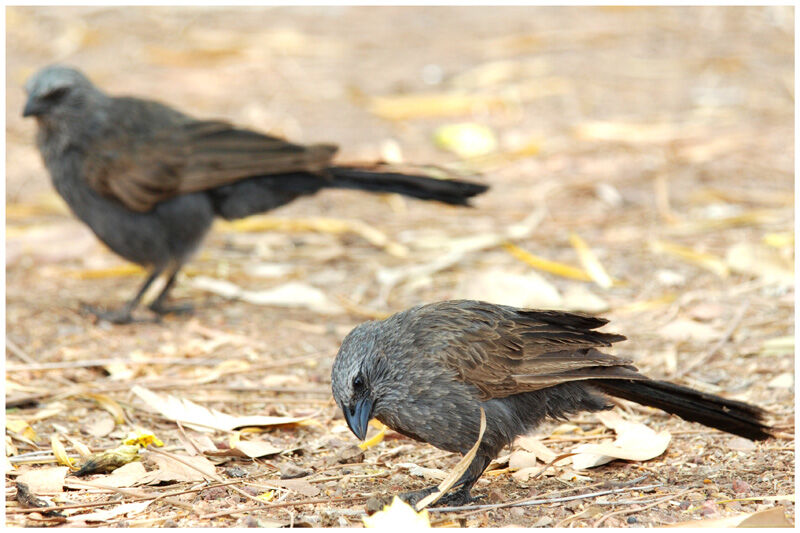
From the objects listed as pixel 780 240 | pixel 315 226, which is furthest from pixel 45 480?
pixel 780 240

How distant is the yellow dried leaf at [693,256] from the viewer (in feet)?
18.3

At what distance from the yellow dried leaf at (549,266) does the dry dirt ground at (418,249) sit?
25 mm

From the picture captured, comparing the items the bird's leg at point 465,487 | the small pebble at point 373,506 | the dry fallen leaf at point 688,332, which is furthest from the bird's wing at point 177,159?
the small pebble at point 373,506

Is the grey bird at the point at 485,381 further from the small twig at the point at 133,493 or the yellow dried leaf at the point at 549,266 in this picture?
the yellow dried leaf at the point at 549,266

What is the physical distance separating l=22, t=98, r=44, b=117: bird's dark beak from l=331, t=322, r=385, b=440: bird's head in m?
3.04

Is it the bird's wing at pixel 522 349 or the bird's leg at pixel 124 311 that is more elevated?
the bird's wing at pixel 522 349

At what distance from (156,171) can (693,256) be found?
10.4ft

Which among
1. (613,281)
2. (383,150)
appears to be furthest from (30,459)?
(383,150)

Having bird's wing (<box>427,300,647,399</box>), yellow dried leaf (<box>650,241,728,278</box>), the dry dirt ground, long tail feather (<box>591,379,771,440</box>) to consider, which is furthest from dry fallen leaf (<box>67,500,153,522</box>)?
yellow dried leaf (<box>650,241,728,278</box>)

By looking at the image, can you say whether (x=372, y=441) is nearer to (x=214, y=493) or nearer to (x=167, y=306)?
(x=214, y=493)

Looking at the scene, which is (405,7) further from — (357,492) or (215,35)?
(357,492)

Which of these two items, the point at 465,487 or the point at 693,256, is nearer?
the point at 465,487

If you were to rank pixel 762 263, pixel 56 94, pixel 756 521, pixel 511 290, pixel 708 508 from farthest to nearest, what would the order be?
pixel 56 94 → pixel 762 263 → pixel 511 290 → pixel 708 508 → pixel 756 521

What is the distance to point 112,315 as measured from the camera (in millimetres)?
5391
